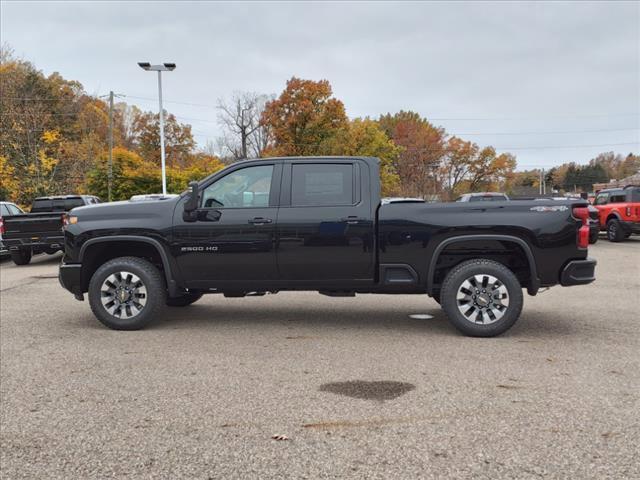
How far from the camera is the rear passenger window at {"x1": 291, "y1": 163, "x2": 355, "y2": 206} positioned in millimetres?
6195

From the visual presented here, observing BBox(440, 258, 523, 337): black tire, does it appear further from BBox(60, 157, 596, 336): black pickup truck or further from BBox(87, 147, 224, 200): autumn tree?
BBox(87, 147, 224, 200): autumn tree

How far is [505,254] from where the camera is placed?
245 inches

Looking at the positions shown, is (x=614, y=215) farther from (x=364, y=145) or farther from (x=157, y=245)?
(x=364, y=145)

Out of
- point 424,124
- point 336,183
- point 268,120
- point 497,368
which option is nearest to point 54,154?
point 268,120

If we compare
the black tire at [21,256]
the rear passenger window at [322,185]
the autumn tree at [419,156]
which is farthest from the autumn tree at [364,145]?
the rear passenger window at [322,185]

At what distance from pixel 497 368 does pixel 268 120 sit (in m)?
48.4

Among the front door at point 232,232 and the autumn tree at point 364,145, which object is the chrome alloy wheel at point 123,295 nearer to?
the front door at point 232,232

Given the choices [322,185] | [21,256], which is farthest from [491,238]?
[21,256]

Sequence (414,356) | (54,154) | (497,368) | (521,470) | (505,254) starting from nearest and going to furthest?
(521,470), (497,368), (414,356), (505,254), (54,154)

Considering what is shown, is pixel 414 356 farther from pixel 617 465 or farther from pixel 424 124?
pixel 424 124

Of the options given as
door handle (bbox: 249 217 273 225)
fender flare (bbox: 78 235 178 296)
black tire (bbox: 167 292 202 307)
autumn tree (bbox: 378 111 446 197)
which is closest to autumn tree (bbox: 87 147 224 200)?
autumn tree (bbox: 378 111 446 197)

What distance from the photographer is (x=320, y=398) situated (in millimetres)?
4125

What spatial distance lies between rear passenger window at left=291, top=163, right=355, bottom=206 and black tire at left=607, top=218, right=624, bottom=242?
53.5 feet

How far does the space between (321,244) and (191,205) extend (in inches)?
60.7
